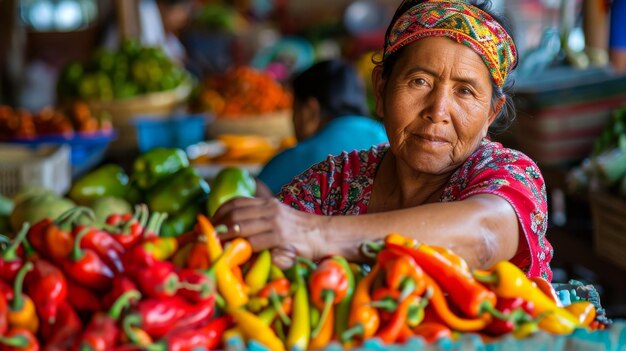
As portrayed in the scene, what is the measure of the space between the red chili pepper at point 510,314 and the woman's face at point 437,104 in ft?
1.89

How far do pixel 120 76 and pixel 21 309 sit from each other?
15.2ft

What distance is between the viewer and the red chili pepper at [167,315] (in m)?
1.27

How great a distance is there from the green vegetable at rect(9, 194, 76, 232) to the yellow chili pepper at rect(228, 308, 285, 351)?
1652 millimetres

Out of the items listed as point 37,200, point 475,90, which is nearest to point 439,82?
point 475,90

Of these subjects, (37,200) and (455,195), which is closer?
(455,195)

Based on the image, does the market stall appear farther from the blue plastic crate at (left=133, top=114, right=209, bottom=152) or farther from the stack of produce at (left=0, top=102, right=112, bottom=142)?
the blue plastic crate at (left=133, top=114, right=209, bottom=152)

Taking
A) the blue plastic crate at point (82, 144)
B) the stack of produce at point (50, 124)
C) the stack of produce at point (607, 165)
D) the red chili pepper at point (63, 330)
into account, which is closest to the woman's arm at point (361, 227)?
the red chili pepper at point (63, 330)

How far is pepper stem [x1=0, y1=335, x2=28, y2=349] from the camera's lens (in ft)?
4.09

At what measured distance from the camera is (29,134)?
479cm

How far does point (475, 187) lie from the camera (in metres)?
1.77

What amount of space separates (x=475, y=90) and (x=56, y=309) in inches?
40.6

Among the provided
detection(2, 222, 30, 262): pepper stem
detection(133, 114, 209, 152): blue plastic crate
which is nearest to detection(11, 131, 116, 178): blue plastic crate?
detection(133, 114, 209, 152): blue plastic crate

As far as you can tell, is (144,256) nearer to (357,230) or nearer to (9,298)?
(9,298)

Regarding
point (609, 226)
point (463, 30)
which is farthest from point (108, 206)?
point (609, 226)
